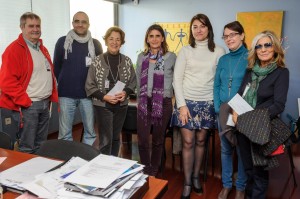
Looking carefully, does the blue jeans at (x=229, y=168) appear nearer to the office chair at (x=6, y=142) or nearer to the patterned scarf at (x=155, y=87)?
the patterned scarf at (x=155, y=87)

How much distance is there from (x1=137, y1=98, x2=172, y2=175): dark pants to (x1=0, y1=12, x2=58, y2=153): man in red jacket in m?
0.92

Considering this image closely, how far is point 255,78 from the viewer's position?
2055mm

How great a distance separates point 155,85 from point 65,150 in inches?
44.2

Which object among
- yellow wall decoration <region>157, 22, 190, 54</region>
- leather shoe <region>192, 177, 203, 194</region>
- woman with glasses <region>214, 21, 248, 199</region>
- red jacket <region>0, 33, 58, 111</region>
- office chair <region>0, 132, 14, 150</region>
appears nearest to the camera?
office chair <region>0, 132, 14, 150</region>

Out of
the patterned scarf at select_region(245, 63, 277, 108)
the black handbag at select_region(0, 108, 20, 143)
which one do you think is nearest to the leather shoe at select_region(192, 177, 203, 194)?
the patterned scarf at select_region(245, 63, 277, 108)

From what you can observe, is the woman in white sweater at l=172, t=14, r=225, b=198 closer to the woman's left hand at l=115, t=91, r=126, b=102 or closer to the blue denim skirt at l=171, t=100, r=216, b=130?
the blue denim skirt at l=171, t=100, r=216, b=130

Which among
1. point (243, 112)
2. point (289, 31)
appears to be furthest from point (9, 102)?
point (289, 31)

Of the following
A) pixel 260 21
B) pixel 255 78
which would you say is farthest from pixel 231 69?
pixel 260 21

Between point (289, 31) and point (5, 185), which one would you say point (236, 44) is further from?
point (289, 31)

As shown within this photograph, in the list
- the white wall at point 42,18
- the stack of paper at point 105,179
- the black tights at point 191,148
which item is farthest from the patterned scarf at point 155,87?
the white wall at point 42,18

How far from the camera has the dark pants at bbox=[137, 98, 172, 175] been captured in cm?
253

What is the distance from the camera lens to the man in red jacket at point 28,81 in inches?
91.6

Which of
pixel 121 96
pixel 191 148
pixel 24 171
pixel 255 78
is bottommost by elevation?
pixel 191 148

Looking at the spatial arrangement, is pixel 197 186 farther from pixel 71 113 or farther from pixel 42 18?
pixel 42 18
